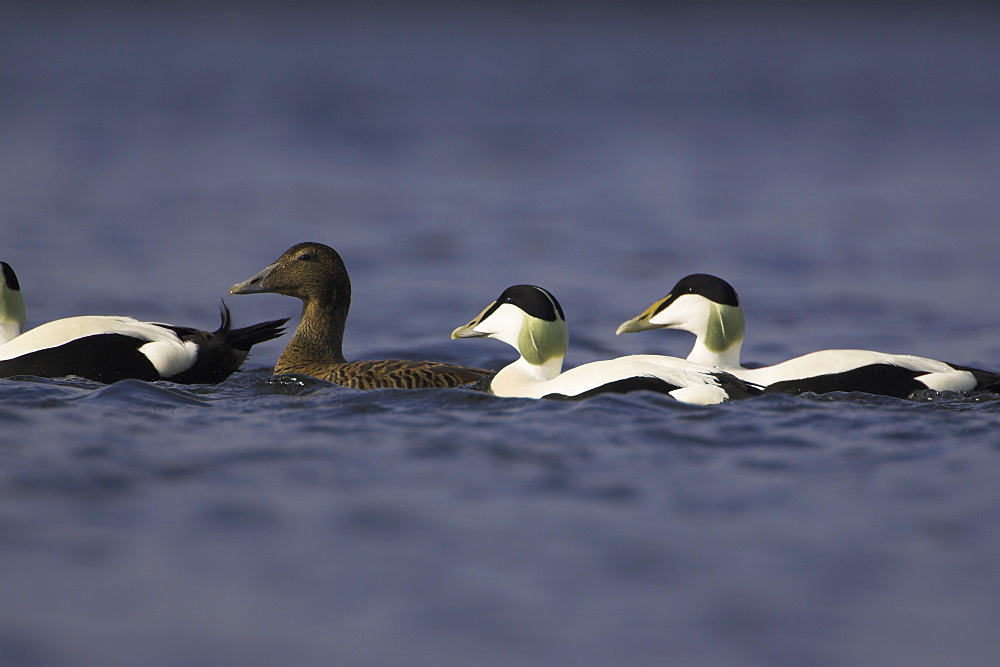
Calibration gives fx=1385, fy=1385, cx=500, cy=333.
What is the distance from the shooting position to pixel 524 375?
6.50 metres

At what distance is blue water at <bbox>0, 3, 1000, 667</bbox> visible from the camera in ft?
13.1

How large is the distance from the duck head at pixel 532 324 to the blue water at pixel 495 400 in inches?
17.2

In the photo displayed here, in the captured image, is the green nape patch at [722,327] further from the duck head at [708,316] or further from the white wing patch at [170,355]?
the white wing patch at [170,355]

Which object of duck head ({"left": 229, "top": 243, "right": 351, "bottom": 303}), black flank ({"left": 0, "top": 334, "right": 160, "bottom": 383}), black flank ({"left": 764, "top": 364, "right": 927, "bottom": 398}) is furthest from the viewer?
duck head ({"left": 229, "top": 243, "right": 351, "bottom": 303})

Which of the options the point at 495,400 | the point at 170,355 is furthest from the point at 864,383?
the point at 170,355

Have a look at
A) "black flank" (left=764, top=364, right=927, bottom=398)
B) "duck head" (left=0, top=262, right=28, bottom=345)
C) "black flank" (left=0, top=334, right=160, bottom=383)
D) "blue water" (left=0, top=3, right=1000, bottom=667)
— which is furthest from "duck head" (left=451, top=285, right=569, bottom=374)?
"duck head" (left=0, top=262, right=28, bottom=345)

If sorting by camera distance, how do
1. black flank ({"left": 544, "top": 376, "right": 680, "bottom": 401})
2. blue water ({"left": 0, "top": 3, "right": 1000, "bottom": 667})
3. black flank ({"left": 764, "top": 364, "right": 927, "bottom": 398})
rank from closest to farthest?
blue water ({"left": 0, "top": 3, "right": 1000, "bottom": 667}) → black flank ({"left": 544, "top": 376, "right": 680, "bottom": 401}) → black flank ({"left": 764, "top": 364, "right": 927, "bottom": 398})

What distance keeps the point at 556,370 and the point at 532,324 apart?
0.86 feet

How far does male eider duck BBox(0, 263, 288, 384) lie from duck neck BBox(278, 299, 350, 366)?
0.36m

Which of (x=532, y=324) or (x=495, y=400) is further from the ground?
(x=532, y=324)

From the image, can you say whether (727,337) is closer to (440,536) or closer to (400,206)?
(440,536)

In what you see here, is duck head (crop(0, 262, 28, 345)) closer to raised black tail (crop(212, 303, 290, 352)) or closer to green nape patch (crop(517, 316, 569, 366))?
raised black tail (crop(212, 303, 290, 352))

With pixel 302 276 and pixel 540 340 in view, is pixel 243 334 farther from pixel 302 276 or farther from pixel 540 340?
pixel 540 340

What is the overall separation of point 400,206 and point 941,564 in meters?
9.81
